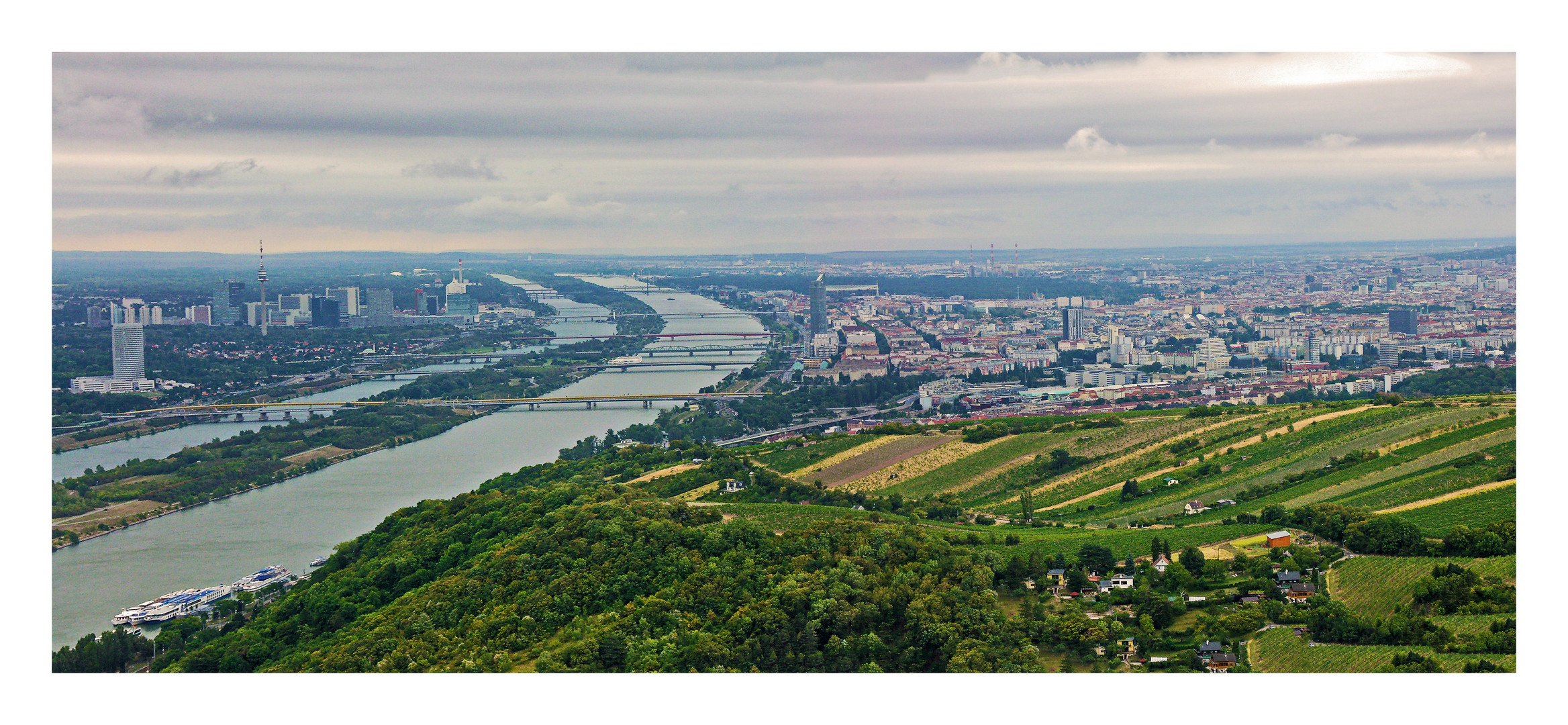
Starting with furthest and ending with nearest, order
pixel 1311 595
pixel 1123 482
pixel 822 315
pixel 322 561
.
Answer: pixel 822 315 → pixel 1123 482 → pixel 322 561 → pixel 1311 595

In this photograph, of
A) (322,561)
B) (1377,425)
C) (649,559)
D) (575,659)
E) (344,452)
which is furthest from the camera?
(344,452)

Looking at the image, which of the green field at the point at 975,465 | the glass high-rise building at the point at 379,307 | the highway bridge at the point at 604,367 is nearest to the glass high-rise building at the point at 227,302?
the glass high-rise building at the point at 379,307

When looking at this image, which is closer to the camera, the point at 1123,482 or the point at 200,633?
the point at 200,633

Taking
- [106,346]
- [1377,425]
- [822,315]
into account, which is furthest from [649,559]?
[822,315]

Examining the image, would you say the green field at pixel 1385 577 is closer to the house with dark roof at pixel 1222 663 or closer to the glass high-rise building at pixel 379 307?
the house with dark roof at pixel 1222 663

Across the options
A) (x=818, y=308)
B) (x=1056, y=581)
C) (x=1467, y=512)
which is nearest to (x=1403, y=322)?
(x=818, y=308)

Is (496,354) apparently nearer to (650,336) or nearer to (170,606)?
(650,336)

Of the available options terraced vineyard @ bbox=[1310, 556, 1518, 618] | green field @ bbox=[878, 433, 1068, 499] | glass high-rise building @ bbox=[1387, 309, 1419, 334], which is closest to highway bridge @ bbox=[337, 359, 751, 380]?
glass high-rise building @ bbox=[1387, 309, 1419, 334]

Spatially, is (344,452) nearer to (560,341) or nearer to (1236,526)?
(1236,526)
